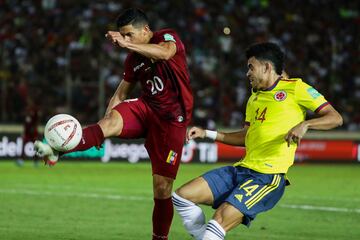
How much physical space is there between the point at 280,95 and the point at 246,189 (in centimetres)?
88

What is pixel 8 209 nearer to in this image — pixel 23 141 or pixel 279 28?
pixel 23 141

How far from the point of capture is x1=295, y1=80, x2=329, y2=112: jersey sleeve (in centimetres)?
742

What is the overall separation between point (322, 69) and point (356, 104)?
172 centimetres

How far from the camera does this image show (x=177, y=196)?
304 inches

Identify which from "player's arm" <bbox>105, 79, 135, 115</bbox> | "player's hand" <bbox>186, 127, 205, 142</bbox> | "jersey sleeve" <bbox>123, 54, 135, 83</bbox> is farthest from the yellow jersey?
"player's arm" <bbox>105, 79, 135, 115</bbox>

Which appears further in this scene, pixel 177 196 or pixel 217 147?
pixel 217 147

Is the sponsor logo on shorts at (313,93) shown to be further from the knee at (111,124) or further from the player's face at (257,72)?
the knee at (111,124)

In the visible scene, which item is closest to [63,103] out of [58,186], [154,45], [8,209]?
[58,186]

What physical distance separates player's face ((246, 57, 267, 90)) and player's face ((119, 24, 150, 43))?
156 cm

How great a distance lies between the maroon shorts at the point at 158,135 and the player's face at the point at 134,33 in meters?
0.66

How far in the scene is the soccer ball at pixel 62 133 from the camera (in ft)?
26.0

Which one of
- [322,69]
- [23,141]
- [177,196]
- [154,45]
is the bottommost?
[23,141]

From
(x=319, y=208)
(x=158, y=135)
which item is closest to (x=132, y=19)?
(x=158, y=135)

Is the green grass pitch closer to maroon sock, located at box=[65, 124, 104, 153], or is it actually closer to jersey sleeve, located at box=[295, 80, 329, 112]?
maroon sock, located at box=[65, 124, 104, 153]
